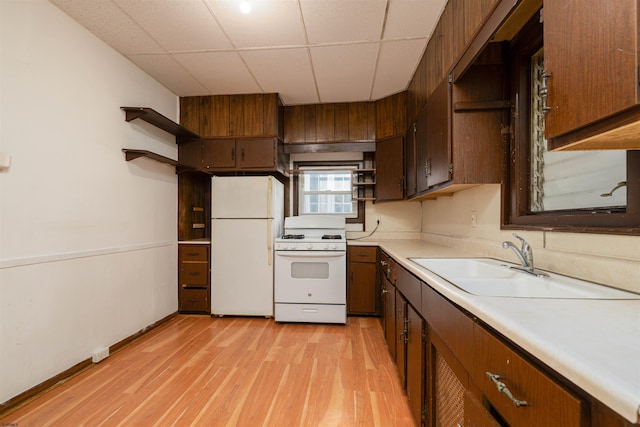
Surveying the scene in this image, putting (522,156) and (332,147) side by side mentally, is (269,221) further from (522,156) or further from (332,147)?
(522,156)

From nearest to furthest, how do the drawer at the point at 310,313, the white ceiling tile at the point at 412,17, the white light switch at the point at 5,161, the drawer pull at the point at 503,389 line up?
the drawer pull at the point at 503,389
the white light switch at the point at 5,161
the white ceiling tile at the point at 412,17
the drawer at the point at 310,313

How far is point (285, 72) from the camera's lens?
272 cm

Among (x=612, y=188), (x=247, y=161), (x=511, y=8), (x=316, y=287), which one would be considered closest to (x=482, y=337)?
(x=612, y=188)

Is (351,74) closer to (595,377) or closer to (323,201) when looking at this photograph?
(323,201)

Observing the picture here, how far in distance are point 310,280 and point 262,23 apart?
2370mm

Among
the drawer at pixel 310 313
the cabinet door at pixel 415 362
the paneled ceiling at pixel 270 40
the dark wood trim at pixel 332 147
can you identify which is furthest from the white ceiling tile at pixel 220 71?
the cabinet door at pixel 415 362

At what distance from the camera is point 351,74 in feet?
9.02

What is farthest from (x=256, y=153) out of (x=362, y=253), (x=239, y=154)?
(x=362, y=253)

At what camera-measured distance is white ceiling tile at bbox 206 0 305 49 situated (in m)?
1.86

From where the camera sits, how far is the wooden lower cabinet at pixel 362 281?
10.1 feet

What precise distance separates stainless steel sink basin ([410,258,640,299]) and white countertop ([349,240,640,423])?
4.8 inches

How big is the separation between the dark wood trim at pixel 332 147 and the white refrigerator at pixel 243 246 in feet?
1.94

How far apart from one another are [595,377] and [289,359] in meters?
2.15

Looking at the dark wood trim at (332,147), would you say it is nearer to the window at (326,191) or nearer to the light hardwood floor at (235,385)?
the window at (326,191)
